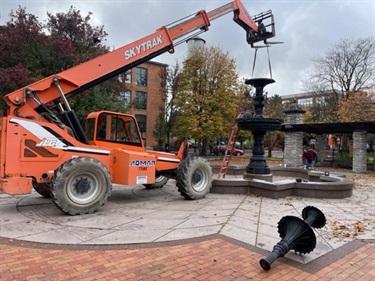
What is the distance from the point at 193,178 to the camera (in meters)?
8.09

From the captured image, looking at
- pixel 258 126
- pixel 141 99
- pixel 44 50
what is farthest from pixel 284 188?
pixel 141 99

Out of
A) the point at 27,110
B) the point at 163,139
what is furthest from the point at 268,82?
the point at 163,139

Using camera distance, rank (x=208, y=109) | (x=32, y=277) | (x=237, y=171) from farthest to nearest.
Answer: (x=208, y=109) → (x=237, y=171) → (x=32, y=277)

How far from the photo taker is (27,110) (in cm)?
642

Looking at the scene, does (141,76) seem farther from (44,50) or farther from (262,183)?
(262,183)

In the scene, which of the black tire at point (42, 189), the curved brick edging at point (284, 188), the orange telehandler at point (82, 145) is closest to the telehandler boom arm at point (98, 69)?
the orange telehandler at point (82, 145)

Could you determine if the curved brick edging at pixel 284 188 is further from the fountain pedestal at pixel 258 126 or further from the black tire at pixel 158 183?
the black tire at pixel 158 183

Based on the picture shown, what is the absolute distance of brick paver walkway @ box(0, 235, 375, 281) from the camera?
3490 mm

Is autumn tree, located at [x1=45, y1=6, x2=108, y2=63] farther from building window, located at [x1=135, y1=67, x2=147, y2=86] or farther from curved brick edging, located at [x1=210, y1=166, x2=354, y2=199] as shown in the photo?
building window, located at [x1=135, y1=67, x2=147, y2=86]

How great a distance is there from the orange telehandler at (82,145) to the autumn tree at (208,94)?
1612 cm

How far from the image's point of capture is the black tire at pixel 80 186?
5758 millimetres

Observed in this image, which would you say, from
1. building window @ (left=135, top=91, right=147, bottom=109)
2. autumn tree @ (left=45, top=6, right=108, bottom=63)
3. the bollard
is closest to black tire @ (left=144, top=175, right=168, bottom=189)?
the bollard

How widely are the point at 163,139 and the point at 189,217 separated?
89.5 feet

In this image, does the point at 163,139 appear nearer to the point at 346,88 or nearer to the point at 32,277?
the point at 346,88
